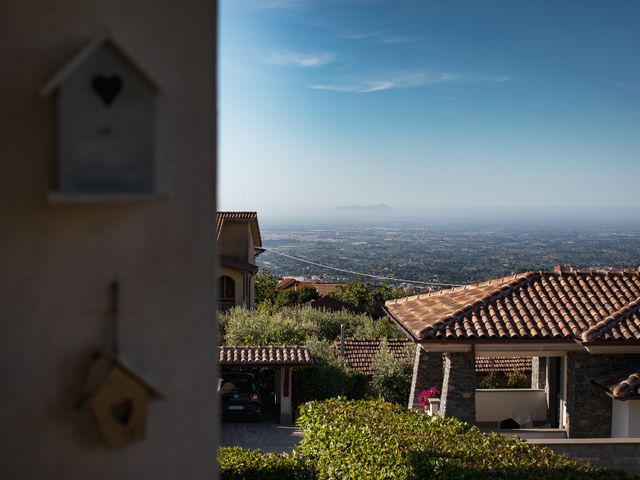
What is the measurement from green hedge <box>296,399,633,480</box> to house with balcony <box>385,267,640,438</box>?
2.23m

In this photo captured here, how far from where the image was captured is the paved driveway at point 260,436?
1584cm

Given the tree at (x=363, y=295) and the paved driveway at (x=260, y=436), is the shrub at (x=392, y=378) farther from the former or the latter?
the tree at (x=363, y=295)

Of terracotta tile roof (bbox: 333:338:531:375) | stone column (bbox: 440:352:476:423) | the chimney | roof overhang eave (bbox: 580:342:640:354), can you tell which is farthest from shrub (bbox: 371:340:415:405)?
roof overhang eave (bbox: 580:342:640:354)

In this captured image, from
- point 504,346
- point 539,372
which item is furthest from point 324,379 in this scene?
point 504,346

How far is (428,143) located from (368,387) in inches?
2306

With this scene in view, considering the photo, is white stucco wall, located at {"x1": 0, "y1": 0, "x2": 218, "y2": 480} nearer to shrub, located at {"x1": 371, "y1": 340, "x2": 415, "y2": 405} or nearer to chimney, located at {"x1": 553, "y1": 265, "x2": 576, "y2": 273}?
chimney, located at {"x1": 553, "y1": 265, "x2": 576, "y2": 273}

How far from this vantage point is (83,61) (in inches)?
79.4

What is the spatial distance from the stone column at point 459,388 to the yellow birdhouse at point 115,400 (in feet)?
36.9

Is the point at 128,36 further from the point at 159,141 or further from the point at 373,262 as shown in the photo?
the point at 373,262

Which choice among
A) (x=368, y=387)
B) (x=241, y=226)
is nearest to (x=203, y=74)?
(x=368, y=387)

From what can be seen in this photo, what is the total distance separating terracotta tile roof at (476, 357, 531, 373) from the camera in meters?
21.2

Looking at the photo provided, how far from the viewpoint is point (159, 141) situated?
2.19 meters

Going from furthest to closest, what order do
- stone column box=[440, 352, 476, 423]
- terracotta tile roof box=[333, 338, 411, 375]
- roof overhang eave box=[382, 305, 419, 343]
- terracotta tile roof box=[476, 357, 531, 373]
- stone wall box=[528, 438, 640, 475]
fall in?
terracotta tile roof box=[333, 338, 411, 375] → terracotta tile roof box=[476, 357, 531, 373] → roof overhang eave box=[382, 305, 419, 343] → stone column box=[440, 352, 476, 423] → stone wall box=[528, 438, 640, 475]

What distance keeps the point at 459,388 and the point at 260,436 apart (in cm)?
662
